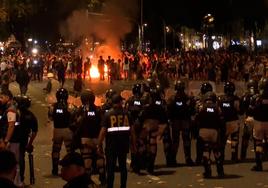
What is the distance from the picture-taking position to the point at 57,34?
79062 mm

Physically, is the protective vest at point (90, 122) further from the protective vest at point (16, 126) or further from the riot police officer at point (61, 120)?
the riot police officer at point (61, 120)

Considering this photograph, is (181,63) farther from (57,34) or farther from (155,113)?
(57,34)

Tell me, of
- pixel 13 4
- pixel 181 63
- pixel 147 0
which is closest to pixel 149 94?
pixel 181 63

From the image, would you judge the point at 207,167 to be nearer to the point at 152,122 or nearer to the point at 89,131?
the point at 152,122

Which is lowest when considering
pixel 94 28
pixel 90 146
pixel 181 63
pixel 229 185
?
pixel 229 185

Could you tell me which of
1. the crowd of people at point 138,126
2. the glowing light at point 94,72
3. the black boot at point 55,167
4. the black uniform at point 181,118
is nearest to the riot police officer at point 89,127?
the crowd of people at point 138,126

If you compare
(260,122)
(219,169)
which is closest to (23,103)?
(219,169)

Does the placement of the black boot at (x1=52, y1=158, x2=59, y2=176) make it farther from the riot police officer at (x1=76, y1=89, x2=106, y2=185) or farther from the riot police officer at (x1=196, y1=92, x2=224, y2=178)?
the riot police officer at (x1=196, y1=92, x2=224, y2=178)

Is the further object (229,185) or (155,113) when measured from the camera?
(155,113)

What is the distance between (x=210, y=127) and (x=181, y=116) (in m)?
1.53

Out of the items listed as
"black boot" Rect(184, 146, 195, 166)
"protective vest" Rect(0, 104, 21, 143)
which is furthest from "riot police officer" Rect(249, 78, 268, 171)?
"protective vest" Rect(0, 104, 21, 143)

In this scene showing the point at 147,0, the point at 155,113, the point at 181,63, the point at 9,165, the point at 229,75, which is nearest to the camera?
the point at 9,165

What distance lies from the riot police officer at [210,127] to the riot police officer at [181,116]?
4.29 feet

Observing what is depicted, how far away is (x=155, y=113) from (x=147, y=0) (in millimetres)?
53115
